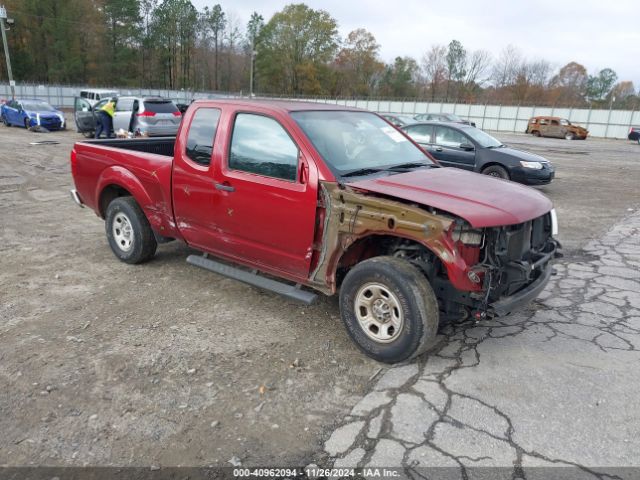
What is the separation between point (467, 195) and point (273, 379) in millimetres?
1935

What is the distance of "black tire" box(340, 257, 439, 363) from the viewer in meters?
3.36

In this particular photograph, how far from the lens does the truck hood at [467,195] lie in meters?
3.28

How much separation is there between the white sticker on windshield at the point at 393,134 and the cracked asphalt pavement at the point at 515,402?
1.89 meters

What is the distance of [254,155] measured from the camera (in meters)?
4.25

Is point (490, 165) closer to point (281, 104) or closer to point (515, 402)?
point (281, 104)

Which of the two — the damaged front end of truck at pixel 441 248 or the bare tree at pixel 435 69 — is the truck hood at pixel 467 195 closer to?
the damaged front end of truck at pixel 441 248

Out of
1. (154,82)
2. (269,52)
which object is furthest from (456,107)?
(154,82)

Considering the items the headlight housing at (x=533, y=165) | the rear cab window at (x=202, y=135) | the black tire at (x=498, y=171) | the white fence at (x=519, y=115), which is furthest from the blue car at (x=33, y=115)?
the white fence at (x=519, y=115)

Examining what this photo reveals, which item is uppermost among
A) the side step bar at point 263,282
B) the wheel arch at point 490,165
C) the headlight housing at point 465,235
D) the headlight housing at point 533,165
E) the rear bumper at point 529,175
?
the headlight housing at point 465,235

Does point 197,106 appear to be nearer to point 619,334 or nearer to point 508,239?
point 508,239

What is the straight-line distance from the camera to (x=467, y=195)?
11.7 feet

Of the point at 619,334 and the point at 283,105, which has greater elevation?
the point at 283,105

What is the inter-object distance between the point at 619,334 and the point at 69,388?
172 inches

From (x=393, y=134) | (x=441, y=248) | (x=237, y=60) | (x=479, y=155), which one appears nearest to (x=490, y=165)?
(x=479, y=155)
